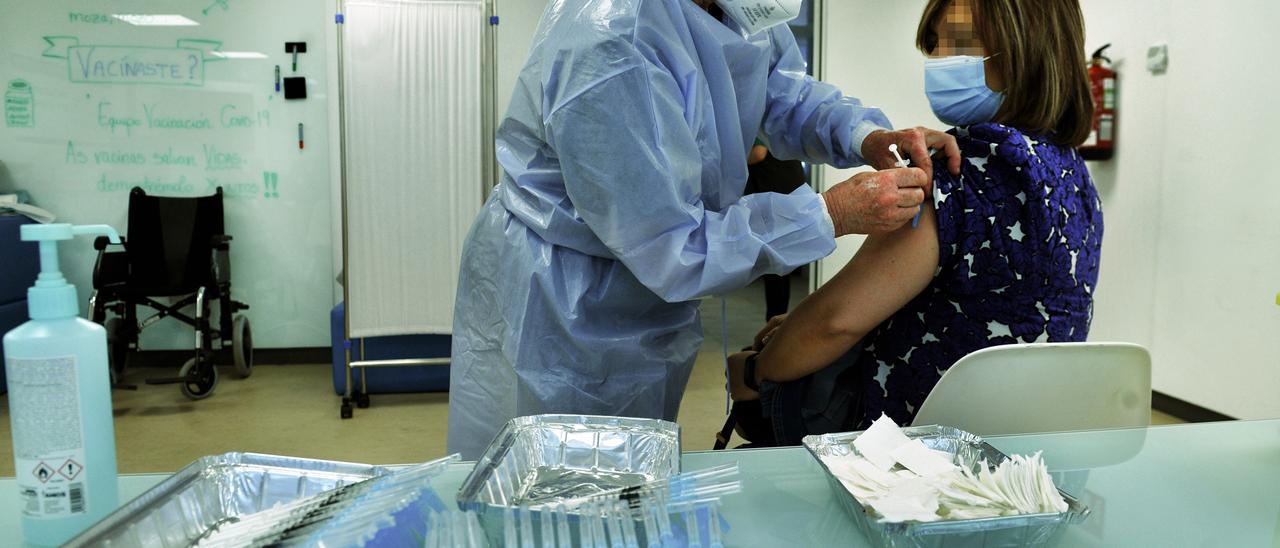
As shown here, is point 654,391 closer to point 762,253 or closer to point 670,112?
point 762,253


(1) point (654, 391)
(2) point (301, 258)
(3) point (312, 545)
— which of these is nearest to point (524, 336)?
(1) point (654, 391)

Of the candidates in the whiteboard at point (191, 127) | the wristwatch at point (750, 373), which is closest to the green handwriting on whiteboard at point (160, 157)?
the whiteboard at point (191, 127)

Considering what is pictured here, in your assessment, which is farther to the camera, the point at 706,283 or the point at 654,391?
the point at 654,391

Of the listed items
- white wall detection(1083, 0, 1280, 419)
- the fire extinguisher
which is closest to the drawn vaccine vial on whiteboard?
the fire extinguisher

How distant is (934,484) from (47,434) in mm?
666

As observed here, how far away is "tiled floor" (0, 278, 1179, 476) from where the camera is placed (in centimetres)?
281

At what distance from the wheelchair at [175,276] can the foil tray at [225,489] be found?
3.04m

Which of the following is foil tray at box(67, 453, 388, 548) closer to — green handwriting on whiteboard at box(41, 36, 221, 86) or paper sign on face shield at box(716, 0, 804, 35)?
paper sign on face shield at box(716, 0, 804, 35)

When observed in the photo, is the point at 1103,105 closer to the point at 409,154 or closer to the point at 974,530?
the point at 409,154

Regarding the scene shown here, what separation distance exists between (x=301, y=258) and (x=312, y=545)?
3710 millimetres

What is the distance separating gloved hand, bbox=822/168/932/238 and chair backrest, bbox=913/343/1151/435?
196 millimetres

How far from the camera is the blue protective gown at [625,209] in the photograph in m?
0.93

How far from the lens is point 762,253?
0.97m

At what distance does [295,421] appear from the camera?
10.4 ft
